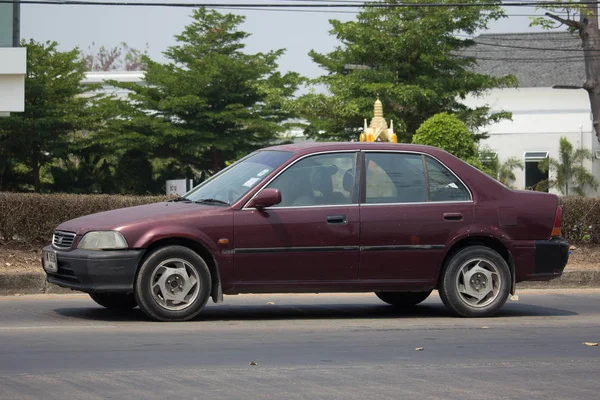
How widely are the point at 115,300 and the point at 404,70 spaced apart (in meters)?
28.5

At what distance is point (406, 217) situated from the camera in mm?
9227

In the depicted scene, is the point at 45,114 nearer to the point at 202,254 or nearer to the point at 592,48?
the point at 592,48

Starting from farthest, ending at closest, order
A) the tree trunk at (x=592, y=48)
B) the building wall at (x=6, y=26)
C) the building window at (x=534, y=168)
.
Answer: the building window at (x=534, y=168) → the tree trunk at (x=592, y=48) → the building wall at (x=6, y=26)

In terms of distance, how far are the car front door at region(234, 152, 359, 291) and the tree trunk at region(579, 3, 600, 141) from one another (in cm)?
2433

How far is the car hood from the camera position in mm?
8672

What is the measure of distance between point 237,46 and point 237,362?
111 ft

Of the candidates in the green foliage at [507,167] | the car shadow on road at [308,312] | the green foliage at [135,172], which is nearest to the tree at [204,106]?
the green foliage at [135,172]

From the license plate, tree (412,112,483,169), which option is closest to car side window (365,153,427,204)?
the license plate

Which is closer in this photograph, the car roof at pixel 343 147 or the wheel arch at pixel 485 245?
the car roof at pixel 343 147

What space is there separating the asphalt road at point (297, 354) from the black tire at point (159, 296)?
0.14 metres

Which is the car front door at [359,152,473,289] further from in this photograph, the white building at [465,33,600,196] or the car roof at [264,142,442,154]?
the white building at [465,33,600,196]

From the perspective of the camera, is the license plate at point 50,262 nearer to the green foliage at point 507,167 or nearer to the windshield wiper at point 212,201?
the windshield wiper at point 212,201

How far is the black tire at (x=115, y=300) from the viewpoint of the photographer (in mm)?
9559

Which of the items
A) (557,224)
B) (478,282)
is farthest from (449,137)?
(478,282)
